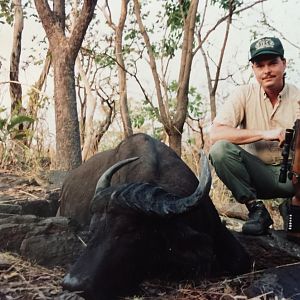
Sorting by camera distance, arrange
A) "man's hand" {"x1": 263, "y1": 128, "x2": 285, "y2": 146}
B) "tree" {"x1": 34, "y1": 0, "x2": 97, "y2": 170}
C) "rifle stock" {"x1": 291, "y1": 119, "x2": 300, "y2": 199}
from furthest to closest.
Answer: "tree" {"x1": 34, "y1": 0, "x2": 97, "y2": 170} < "man's hand" {"x1": 263, "y1": 128, "x2": 285, "y2": 146} < "rifle stock" {"x1": 291, "y1": 119, "x2": 300, "y2": 199}

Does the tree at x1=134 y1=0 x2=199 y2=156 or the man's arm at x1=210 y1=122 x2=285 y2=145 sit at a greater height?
the tree at x1=134 y1=0 x2=199 y2=156

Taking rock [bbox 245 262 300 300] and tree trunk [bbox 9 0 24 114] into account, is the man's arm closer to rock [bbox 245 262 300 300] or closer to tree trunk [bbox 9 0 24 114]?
rock [bbox 245 262 300 300]

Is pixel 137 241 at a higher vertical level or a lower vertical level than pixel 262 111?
lower

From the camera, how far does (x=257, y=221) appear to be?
5.18m

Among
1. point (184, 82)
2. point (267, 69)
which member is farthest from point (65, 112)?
point (267, 69)

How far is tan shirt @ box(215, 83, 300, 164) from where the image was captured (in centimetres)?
554

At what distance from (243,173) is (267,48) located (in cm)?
114

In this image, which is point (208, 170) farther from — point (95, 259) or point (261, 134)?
point (261, 134)

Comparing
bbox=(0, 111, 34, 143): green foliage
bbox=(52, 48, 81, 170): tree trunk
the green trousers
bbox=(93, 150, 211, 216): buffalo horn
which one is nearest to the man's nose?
the green trousers

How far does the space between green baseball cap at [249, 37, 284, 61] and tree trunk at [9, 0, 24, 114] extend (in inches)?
295

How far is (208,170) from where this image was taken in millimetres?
3906

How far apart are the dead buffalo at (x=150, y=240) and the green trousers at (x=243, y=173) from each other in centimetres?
77

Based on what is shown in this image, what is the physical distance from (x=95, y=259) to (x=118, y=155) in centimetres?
203

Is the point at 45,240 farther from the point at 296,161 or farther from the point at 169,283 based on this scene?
the point at 296,161
